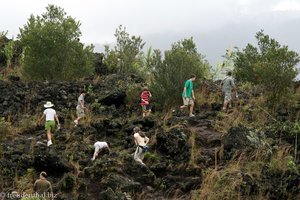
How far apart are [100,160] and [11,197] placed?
277 cm

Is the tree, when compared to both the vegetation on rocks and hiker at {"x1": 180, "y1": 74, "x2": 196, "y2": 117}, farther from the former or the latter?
hiker at {"x1": 180, "y1": 74, "x2": 196, "y2": 117}

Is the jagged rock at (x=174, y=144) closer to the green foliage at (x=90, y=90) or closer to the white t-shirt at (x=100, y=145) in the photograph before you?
the white t-shirt at (x=100, y=145)

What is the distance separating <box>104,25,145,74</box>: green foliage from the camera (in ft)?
98.3

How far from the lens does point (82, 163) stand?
14.4 meters

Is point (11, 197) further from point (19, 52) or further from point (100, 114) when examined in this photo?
point (19, 52)

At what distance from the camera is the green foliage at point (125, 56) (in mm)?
29953

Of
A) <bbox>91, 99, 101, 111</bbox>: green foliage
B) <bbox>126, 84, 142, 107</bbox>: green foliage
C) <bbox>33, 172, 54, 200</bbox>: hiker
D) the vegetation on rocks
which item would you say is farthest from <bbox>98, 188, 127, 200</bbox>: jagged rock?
<bbox>126, 84, 142, 107</bbox>: green foliage

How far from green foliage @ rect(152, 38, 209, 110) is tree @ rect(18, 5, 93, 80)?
4.93 meters

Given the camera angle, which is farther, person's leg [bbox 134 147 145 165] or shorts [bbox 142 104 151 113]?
shorts [bbox 142 104 151 113]

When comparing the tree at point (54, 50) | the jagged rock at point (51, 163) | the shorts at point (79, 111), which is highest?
the tree at point (54, 50)

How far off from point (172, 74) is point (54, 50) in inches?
251

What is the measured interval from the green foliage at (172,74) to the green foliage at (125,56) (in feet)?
29.0

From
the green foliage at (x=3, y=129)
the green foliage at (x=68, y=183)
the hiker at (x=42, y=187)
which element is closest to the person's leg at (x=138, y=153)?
the green foliage at (x=68, y=183)

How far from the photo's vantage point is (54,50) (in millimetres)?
23609
